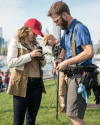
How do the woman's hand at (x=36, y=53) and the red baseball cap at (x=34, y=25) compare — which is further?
the red baseball cap at (x=34, y=25)

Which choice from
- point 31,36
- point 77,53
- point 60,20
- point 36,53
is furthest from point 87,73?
point 31,36

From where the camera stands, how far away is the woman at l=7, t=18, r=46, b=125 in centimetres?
266

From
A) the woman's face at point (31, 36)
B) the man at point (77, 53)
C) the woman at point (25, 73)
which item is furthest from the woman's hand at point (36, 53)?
the man at point (77, 53)

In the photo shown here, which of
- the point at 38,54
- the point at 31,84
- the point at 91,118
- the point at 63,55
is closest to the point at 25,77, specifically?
the point at 31,84

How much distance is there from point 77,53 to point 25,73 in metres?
0.96

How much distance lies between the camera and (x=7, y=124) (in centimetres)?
429

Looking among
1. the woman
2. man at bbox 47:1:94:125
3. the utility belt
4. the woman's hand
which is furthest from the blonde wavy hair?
the utility belt

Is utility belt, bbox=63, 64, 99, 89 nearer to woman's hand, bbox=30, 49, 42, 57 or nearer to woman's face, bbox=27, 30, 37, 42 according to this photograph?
woman's hand, bbox=30, 49, 42, 57

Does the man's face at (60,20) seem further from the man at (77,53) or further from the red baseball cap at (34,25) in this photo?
the red baseball cap at (34,25)

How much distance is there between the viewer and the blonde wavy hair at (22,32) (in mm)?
2818

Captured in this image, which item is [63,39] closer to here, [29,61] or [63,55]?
[63,55]

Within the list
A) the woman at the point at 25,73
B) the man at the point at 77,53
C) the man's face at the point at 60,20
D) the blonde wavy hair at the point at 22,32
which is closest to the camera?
the man at the point at 77,53

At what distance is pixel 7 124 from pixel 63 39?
115 inches

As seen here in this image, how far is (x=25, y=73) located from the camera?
2.73 meters
